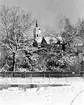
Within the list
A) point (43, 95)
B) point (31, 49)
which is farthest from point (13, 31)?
point (43, 95)

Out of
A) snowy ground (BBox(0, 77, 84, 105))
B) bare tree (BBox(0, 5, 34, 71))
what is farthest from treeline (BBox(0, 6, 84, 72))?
snowy ground (BBox(0, 77, 84, 105))

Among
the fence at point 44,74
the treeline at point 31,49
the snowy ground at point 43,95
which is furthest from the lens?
the treeline at point 31,49

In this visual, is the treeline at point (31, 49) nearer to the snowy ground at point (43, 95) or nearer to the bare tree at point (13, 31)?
the bare tree at point (13, 31)

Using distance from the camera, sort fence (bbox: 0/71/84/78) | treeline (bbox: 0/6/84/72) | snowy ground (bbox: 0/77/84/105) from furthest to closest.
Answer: treeline (bbox: 0/6/84/72) < fence (bbox: 0/71/84/78) < snowy ground (bbox: 0/77/84/105)

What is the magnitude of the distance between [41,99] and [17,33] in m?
16.7

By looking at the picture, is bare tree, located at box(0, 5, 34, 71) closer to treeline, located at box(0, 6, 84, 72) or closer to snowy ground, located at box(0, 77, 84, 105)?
treeline, located at box(0, 6, 84, 72)

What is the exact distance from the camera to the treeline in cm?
2808

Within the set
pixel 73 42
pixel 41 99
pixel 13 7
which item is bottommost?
pixel 41 99

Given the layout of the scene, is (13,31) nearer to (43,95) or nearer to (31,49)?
(31,49)

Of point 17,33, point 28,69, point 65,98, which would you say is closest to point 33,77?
point 28,69

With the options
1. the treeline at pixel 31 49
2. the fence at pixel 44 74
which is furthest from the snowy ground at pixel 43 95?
the treeline at pixel 31 49

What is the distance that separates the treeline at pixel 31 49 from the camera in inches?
1105

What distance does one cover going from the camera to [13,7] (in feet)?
95.3

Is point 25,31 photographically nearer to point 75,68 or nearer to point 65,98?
point 75,68
